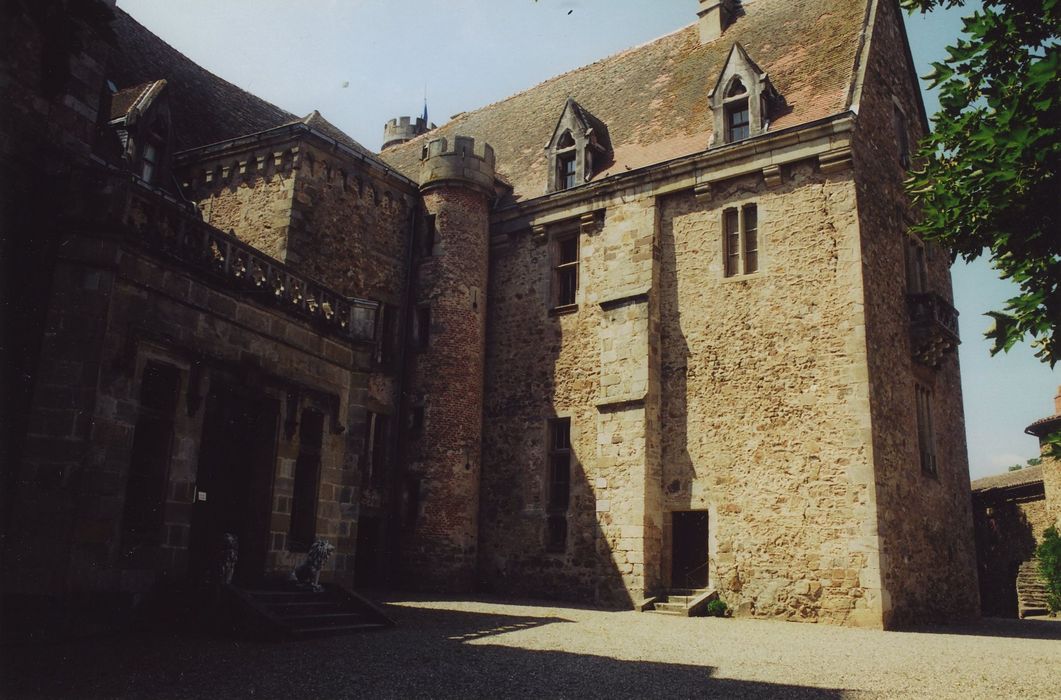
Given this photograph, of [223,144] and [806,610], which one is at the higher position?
[223,144]

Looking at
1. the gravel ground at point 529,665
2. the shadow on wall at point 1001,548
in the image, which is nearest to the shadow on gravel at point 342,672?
the gravel ground at point 529,665

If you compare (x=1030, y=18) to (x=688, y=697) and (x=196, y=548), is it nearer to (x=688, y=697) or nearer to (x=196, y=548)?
(x=688, y=697)

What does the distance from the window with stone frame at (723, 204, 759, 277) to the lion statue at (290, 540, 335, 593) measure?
10600 mm

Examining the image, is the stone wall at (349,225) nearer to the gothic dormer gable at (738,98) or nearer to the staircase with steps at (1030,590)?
the gothic dormer gable at (738,98)

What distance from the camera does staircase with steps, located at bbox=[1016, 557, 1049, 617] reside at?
81.9 ft

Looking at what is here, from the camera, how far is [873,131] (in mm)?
18234

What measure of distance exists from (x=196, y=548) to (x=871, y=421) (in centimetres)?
1164

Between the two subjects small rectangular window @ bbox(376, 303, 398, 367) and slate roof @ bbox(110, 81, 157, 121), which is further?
small rectangular window @ bbox(376, 303, 398, 367)

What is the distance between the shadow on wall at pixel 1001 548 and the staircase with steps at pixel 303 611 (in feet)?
71.6

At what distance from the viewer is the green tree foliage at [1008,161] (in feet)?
34.1

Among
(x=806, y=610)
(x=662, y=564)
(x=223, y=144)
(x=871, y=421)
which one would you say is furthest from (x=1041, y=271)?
(x=223, y=144)

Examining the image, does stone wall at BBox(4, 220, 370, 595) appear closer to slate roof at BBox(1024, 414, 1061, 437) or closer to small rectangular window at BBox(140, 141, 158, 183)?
small rectangular window at BBox(140, 141, 158, 183)

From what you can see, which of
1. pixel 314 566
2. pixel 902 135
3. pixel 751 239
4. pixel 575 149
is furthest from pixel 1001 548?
pixel 314 566

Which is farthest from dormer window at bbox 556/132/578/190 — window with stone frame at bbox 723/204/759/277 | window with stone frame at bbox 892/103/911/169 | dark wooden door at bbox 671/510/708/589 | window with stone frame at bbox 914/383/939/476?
window with stone frame at bbox 914/383/939/476
